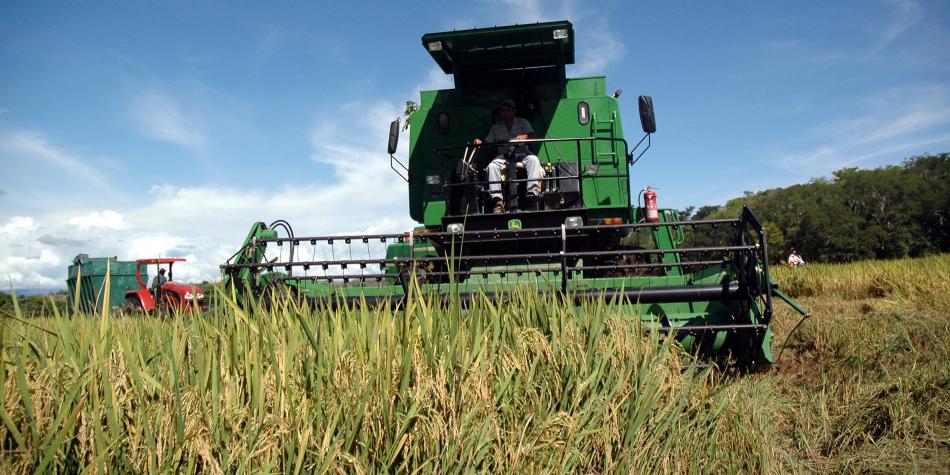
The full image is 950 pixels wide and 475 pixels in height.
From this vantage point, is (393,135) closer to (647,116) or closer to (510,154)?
(510,154)

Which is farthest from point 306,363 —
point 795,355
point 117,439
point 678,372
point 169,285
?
point 169,285

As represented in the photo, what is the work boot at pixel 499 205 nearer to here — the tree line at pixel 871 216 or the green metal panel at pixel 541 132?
the green metal panel at pixel 541 132

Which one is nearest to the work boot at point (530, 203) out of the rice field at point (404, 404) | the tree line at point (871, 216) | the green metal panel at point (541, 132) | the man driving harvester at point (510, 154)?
the man driving harvester at point (510, 154)

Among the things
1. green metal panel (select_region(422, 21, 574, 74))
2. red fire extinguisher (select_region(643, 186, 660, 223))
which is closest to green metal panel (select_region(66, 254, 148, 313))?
green metal panel (select_region(422, 21, 574, 74))

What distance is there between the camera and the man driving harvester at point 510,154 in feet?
21.7

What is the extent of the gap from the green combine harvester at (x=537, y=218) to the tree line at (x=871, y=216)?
53.6 metres

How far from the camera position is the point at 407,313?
2.79 m

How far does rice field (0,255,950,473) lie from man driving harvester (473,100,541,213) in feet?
10.3

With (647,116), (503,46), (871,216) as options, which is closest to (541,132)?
(503,46)

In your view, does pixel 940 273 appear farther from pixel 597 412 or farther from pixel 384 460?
pixel 384 460

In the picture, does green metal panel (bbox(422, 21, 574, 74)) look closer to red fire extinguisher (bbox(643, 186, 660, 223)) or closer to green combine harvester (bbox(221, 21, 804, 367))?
green combine harvester (bbox(221, 21, 804, 367))

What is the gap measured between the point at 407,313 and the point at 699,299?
2722mm

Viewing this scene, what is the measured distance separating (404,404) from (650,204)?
5212 mm

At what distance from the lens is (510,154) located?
7.01 metres
